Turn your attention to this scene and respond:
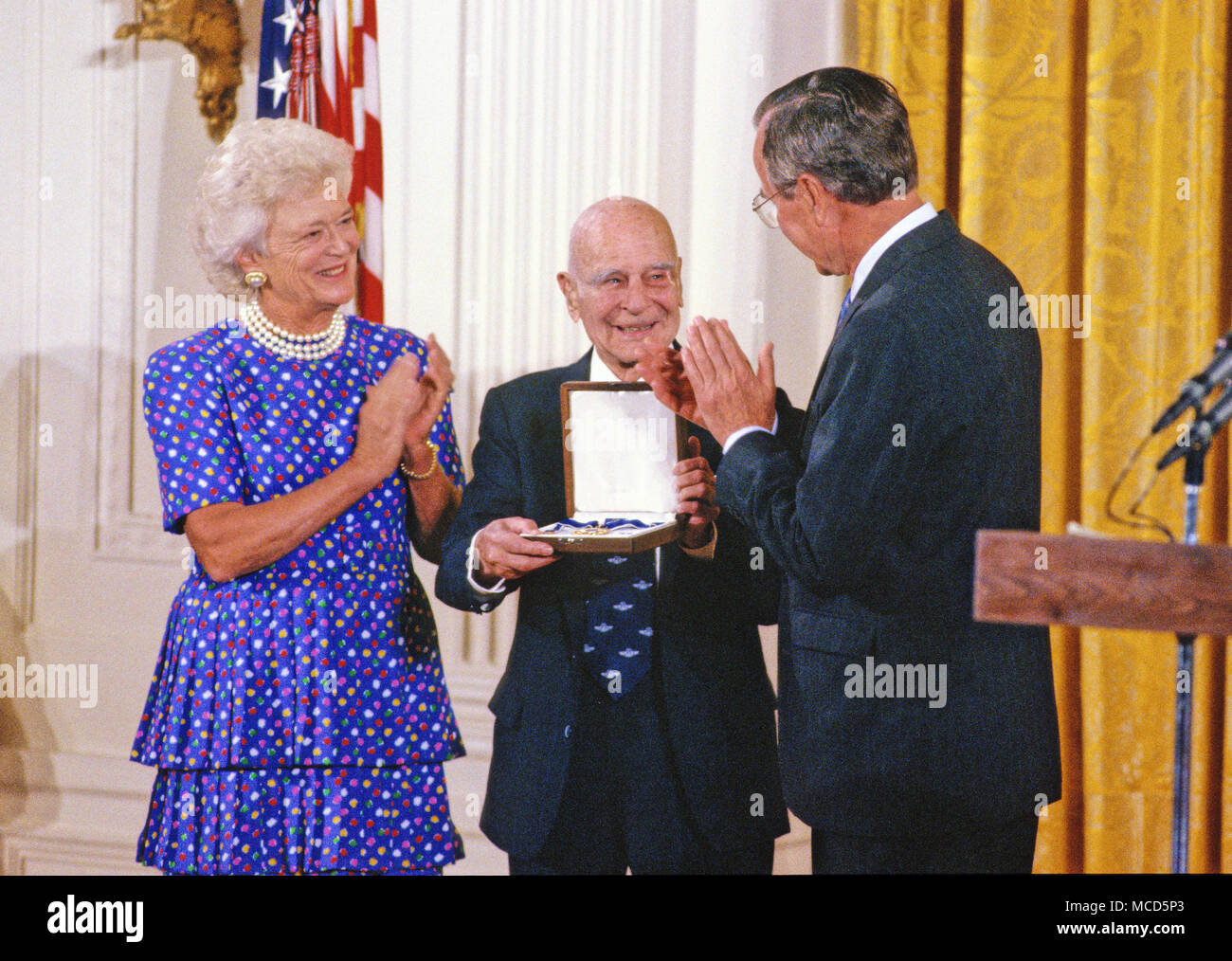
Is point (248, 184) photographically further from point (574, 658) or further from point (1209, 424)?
point (1209, 424)

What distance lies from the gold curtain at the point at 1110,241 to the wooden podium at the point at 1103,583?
4.70 feet

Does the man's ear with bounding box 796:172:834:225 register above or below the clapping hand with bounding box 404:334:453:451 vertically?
above

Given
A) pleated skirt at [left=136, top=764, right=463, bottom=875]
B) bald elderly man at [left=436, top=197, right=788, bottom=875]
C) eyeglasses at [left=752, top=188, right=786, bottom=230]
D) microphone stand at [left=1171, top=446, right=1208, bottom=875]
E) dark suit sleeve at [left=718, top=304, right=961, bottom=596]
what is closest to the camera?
microphone stand at [left=1171, top=446, right=1208, bottom=875]

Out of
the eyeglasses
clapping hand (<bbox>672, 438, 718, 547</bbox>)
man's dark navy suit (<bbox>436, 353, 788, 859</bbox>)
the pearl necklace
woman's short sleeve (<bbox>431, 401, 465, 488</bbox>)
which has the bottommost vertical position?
man's dark navy suit (<bbox>436, 353, 788, 859</bbox>)

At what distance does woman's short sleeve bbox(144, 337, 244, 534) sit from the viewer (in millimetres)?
2125

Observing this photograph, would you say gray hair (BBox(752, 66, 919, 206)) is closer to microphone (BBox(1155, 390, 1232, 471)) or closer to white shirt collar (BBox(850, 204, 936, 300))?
white shirt collar (BBox(850, 204, 936, 300))

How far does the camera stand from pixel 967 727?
1.97 metres

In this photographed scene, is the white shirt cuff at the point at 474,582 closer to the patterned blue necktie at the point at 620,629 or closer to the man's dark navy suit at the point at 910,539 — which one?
the patterned blue necktie at the point at 620,629

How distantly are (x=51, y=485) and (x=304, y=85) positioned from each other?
1.32 meters

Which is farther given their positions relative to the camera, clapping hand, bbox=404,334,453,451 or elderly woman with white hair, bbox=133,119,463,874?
clapping hand, bbox=404,334,453,451

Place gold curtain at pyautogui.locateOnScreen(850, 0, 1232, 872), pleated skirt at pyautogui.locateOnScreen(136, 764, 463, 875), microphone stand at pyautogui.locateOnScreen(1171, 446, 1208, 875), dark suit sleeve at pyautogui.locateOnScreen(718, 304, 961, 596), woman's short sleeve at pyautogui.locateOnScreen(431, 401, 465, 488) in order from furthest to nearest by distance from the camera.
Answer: gold curtain at pyautogui.locateOnScreen(850, 0, 1232, 872) < woman's short sleeve at pyautogui.locateOnScreen(431, 401, 465, 488) < pleated skirt at pyautogui.locateOnScreen(136, 764, 463, 875) < dark suit sleeve at pyautogui.locateOnScreen(718, 304, 961, 596) < microphone stand at pyautogui.locateOnScreen(1171, 446, 1208, 875)

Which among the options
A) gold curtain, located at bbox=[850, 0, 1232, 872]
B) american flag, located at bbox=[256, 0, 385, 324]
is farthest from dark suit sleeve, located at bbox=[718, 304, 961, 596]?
american flag, located at bbox=[256, 0, 385, 324]
